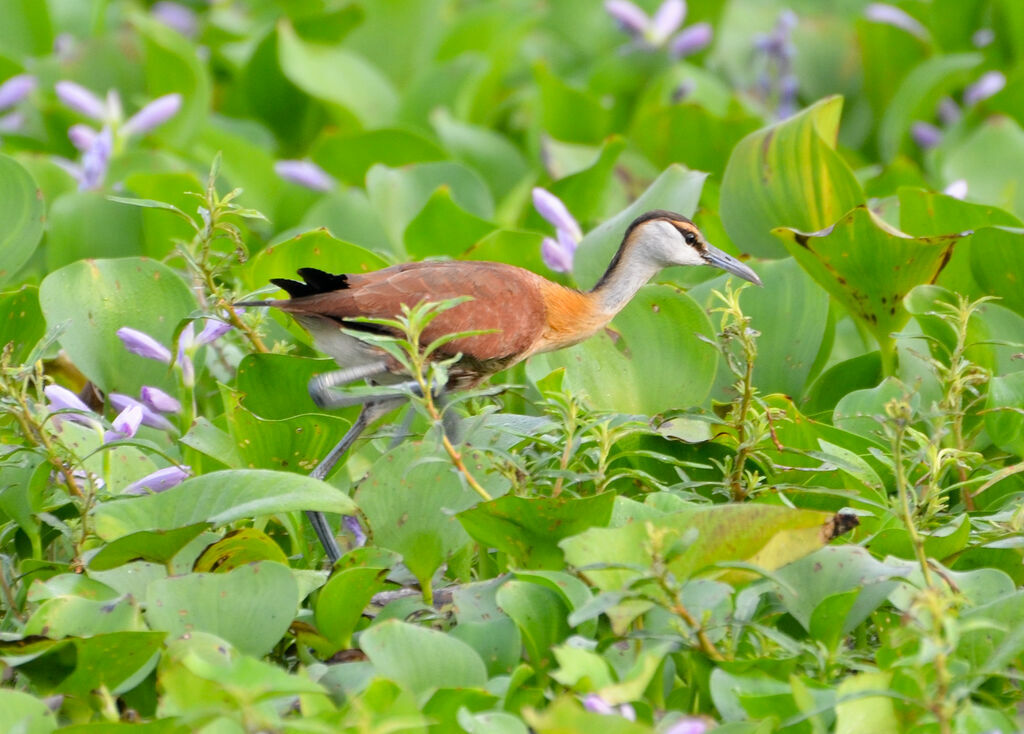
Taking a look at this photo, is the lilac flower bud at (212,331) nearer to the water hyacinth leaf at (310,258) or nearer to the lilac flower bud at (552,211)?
the water hyacinth leaf at (310,258)

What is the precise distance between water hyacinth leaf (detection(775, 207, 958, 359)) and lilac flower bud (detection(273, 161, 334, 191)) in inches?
85.3

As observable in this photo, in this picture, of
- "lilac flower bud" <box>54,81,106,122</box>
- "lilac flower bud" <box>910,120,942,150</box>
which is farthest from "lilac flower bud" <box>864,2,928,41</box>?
"lilac flower bud" <box>54,81,106,122</box>

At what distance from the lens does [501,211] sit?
5137mm

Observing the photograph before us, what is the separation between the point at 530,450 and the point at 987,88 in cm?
330

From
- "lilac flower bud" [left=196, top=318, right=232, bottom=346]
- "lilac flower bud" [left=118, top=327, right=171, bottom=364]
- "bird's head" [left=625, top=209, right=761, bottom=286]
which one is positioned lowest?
"lilac flower bud" [left=118, top=327, right=171, bottom=364]

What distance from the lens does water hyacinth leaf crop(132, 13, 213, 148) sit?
5.37 meters

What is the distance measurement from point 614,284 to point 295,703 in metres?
1.59

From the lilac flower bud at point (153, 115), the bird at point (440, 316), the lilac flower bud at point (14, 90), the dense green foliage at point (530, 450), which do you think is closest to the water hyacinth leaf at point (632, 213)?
the dense green foliage at point (530, 450)

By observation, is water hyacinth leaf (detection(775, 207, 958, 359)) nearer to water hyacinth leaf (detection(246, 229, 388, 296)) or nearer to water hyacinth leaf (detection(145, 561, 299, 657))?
water hyacinth leaf (detection(246, 229, 388, 296))

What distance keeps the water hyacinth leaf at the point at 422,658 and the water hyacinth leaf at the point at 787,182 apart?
6.23 ft

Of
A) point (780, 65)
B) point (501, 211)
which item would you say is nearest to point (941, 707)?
point (501, 211)

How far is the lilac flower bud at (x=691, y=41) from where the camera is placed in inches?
239

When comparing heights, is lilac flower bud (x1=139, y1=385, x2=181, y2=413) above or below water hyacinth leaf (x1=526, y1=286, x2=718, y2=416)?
below

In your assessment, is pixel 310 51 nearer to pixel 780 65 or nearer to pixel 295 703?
pixel 780 65
